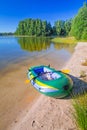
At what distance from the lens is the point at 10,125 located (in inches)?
196

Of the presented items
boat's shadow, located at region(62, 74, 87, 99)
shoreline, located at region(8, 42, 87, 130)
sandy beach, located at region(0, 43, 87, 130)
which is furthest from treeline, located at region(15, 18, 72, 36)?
shoreline, located at region(8, 42, 87, 130)

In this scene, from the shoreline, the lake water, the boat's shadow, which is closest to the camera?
the shoreline

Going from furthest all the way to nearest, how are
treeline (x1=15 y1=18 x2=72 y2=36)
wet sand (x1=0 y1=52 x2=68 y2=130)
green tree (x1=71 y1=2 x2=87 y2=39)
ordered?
treeline (x1=15 y1=18 x2=72 y2=36)
green tree (x1=71 y1=2 x2=87 y2=39)
wet sand (x1=0 y1=52 x2=68 y2=130)

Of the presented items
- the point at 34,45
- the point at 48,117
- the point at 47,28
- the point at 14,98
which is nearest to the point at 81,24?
the point at 34,45

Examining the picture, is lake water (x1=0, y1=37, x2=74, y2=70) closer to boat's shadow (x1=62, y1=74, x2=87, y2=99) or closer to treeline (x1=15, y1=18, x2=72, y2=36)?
boat's shadow (x1=62, y1=74, x2=87, y2=99)

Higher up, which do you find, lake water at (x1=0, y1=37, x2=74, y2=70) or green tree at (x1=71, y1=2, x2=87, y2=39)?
green tree at (x1=71, y1=2, x2=87, y2=39)

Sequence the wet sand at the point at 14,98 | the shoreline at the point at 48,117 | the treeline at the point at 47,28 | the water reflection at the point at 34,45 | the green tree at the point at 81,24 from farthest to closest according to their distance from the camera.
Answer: the treeline at the point at 47,28 → the green tree at the point at 81,24 → the water reflection at the point at 34,45 → the wet sand at the point at 14,98 → the shoreline at the point at 48,117

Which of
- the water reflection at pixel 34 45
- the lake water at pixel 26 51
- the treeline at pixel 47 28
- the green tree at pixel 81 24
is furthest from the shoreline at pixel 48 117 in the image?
the treeline at pixel 47 28

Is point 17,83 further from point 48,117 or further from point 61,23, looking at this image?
point 61,23

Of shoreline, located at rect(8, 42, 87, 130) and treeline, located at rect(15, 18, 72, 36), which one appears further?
treeline, located at rect(15, 18, 72, 36)

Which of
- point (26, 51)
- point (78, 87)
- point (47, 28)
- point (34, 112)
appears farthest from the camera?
point (47, 28)

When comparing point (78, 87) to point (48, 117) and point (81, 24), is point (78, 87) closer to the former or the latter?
point (48, 117)

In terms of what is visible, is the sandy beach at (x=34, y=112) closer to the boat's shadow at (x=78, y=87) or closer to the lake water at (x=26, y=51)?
the boat's shadow at (x=78, y=87)

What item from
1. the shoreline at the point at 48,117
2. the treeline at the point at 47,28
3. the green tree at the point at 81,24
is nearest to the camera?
the shoreline at the point at 48,117
